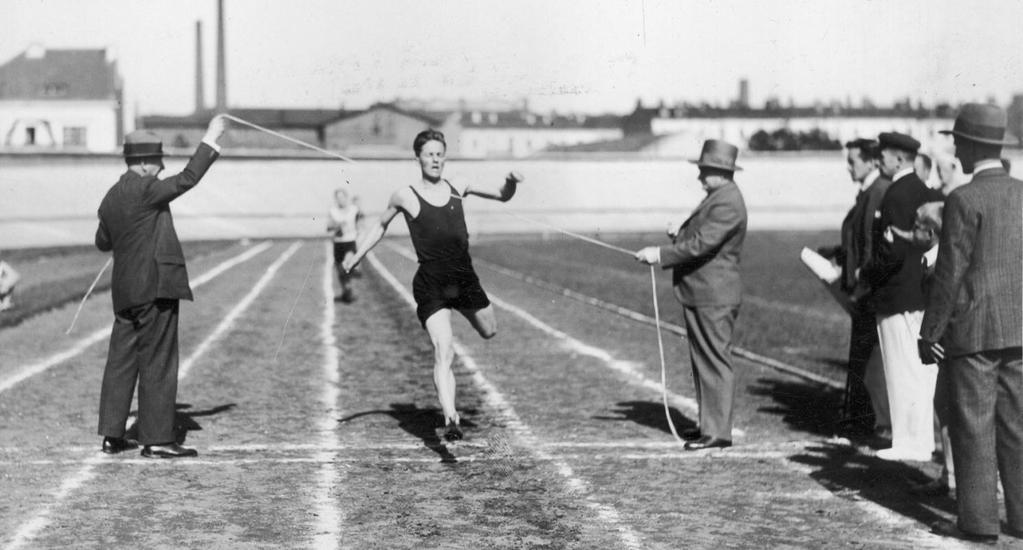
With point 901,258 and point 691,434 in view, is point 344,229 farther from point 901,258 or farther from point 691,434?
point 901,258

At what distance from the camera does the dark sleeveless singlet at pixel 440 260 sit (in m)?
9.51

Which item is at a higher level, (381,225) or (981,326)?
(381,225)

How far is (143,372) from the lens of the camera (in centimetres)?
928

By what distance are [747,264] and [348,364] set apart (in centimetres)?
2266

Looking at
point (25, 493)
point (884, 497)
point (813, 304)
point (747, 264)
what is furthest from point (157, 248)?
point (747, 264)

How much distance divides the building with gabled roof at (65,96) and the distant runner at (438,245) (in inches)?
2038

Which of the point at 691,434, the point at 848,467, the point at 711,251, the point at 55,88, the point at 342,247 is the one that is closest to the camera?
the point at 848,467

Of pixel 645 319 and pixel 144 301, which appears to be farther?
pixel 645 319

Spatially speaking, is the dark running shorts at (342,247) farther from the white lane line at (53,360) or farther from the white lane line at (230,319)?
the white lane line at (53,360)

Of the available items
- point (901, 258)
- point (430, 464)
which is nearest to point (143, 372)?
point (430, 464)

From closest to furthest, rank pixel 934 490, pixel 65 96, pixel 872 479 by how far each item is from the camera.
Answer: pixel 934 490 → pixel 872 479 → pixel 65 96

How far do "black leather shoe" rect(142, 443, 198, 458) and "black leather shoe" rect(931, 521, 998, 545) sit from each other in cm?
467

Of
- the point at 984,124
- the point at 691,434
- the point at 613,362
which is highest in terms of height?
the point at 984,124

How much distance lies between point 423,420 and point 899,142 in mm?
4003
